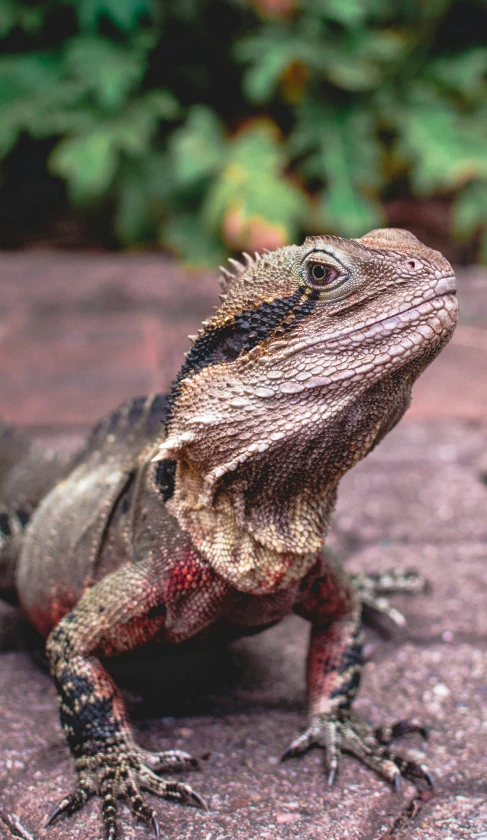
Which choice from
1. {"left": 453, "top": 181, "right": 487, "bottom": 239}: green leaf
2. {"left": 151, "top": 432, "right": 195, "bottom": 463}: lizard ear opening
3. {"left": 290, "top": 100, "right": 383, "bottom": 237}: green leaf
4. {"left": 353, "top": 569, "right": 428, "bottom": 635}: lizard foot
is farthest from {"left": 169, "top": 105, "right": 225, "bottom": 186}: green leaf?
{"left": 151, "top": 432, "right": 195, "bottom": 463}: lizard ear opening

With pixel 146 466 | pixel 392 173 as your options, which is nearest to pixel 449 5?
pixel 392 173

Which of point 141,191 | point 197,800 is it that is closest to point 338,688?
point 197,800

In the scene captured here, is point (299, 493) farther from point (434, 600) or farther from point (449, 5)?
point (449, 5)

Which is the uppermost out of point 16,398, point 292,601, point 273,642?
point 16,398

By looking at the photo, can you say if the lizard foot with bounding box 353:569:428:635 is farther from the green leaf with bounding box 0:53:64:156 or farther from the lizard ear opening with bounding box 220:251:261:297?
the green leaf with bounding box 0:53:64:156

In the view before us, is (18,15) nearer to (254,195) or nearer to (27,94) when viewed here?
(27,94)

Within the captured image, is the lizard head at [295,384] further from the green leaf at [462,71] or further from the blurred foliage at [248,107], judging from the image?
the green leaf at [462,71]
